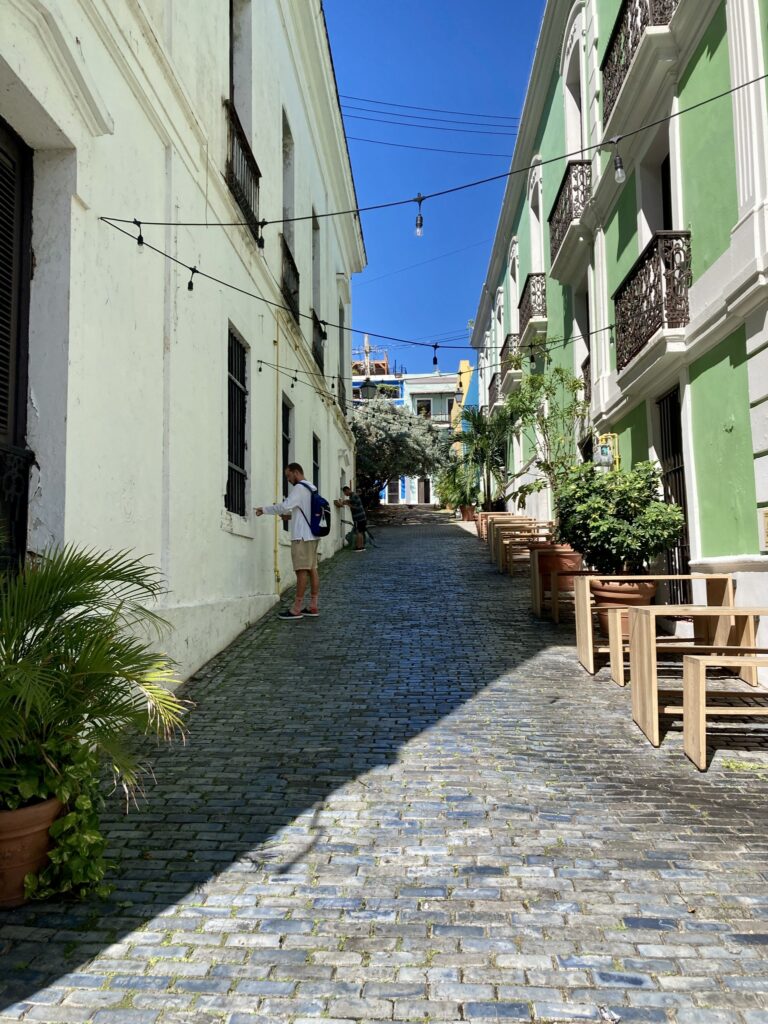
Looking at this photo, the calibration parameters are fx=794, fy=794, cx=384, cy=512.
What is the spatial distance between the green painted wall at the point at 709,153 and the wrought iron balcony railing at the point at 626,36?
0.84 m

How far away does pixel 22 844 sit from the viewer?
2.97 meters

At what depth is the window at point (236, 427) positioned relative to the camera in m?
8.87

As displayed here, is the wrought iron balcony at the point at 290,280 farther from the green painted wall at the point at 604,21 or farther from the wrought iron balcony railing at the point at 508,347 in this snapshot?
the wrought iron balcony railing at the point at 508,347

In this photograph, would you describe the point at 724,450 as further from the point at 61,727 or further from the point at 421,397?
the point at 421,397

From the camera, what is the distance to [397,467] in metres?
31.6

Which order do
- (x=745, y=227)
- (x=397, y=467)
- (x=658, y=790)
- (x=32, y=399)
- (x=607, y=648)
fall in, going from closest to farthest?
(x=658, y=790) < (x=32, y=399) < (x=745, y=227) < (x=607, y=648) < (x=397, y=467)

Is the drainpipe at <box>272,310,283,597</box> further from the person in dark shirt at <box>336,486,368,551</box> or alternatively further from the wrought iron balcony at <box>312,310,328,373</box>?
the person in dark shirt at <box>336,486,368,551</box>

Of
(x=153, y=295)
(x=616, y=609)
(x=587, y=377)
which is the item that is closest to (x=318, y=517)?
(x=153, y=295)

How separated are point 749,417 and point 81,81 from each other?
552cm

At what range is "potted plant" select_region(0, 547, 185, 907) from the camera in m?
2.94

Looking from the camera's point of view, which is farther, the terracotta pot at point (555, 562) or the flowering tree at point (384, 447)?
the flowering tree at point (384, 447)

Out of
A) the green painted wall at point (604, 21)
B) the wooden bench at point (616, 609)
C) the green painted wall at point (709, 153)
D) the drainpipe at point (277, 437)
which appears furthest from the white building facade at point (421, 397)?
the wooden bench at point (616, 609)

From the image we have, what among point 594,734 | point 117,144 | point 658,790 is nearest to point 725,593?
point 594,734

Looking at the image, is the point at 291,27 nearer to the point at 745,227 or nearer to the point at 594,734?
the point at 745,227
